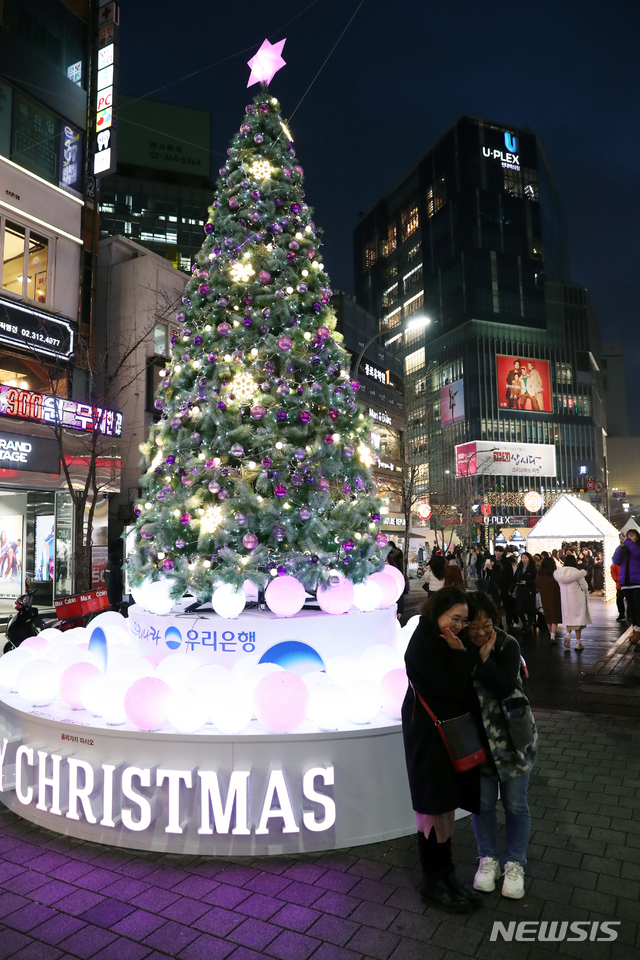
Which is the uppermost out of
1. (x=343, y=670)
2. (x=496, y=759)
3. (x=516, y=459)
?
(x=516, y=459)

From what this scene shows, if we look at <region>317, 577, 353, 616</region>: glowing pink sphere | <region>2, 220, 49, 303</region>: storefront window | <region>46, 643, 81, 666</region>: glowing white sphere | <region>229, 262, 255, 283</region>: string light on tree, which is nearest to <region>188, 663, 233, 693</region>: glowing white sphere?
<region>46, 643, 81, 666</region>: glowing white sphere

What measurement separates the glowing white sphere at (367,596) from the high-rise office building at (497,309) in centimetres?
8010

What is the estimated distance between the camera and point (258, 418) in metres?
6.34

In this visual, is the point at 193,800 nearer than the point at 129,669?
Yes

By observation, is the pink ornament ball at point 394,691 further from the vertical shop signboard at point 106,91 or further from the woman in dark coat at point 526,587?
the vertical shop signboard at point 106,91

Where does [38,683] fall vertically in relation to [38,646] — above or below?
below

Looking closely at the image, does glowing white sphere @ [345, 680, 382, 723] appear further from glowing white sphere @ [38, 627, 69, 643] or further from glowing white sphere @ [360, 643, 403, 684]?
glowing white sphere @ [38, 627, 69, 643]

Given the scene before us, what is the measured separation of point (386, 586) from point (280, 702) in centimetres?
251

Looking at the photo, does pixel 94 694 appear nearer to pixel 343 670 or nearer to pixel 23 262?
pixel 343 670

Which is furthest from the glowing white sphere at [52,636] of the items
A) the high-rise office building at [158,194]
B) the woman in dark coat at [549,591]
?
the high-rise office building at [158,194]

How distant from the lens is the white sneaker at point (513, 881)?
11.7ft

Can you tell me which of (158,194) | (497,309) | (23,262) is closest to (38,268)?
(23,262)

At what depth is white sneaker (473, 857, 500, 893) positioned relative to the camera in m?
3.65

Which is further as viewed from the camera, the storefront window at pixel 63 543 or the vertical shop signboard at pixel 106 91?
the vertical shop signboard at pixel 106 91
